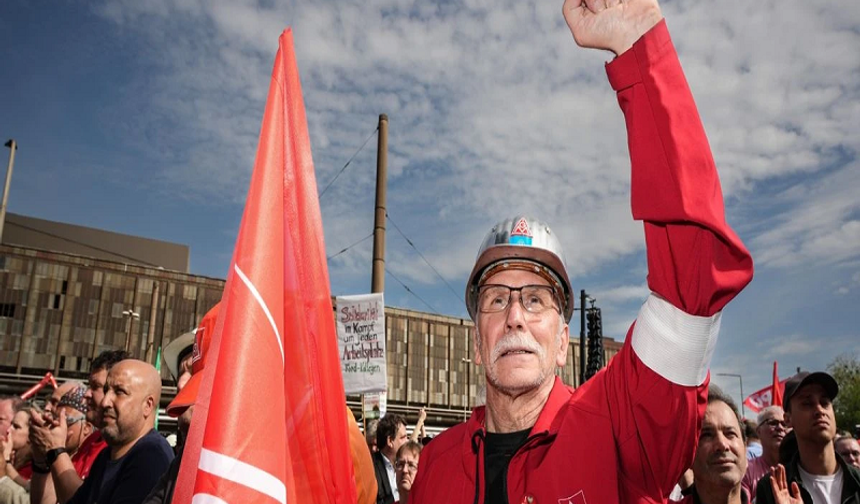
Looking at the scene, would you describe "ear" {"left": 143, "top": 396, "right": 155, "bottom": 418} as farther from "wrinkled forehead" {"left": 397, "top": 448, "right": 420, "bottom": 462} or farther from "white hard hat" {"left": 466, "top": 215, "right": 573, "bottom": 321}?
"white hard hat" {"left": 466, "top": 215, "right": 573, "bottom": 321}

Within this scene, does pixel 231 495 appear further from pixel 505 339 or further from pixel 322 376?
pixel 505 339

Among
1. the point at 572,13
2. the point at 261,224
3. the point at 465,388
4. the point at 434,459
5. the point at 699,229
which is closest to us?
the point at 699,229

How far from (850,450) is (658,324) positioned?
559 centimetres

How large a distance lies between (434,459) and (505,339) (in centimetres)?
53

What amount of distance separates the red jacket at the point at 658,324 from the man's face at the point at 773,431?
5.31 meters

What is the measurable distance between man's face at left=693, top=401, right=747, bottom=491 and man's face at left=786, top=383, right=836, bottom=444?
3.82ft

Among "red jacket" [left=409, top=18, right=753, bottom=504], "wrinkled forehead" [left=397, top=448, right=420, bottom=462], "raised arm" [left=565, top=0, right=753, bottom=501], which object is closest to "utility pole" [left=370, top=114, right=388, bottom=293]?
"wrinkled forehead" [left=397, top=448, right=420, bottom=462]

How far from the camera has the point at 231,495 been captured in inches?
75.8

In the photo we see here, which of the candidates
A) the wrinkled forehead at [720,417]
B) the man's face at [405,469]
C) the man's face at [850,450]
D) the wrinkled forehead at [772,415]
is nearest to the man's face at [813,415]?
the wrinkled forehead at [720,417]

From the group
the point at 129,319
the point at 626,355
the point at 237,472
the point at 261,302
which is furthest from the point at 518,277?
the point at 129,319

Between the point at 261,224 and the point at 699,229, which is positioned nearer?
the point at 699,229

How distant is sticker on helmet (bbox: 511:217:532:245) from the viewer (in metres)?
2.40

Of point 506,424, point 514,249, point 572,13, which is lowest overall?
point 506,424

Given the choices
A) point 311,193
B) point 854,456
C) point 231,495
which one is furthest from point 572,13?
point 854,456
